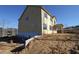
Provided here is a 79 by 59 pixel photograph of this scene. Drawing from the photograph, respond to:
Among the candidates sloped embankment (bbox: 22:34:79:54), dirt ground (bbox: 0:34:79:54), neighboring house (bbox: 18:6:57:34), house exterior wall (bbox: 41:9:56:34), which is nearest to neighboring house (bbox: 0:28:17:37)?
neighboring house (bbox: 18:6:57:34)

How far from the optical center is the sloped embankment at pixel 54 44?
15.3 feet

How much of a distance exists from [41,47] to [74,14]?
2.93 ft

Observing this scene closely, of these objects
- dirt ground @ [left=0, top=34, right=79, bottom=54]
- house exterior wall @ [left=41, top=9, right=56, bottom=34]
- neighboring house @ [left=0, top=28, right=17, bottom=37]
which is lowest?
dirt ground @ [left=0, top=34, right=79, bottom=54]

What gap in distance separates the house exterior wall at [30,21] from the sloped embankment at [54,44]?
214mm

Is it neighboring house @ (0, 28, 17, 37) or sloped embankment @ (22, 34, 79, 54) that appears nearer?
sloped embankment @ (22, 34, 79, 54)

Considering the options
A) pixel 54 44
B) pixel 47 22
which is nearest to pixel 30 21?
pixel 47 22

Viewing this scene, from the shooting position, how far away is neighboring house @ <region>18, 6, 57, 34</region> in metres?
4.74

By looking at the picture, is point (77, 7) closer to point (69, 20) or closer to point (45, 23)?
point (69, 20)

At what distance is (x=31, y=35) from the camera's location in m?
4.79

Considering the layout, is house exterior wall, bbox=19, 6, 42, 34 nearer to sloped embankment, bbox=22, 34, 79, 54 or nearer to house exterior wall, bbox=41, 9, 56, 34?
house exterior wall, bbox=41, 9, 56, 34

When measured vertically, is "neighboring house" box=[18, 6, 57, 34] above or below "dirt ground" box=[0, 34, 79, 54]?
above

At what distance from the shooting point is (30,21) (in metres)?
4.75

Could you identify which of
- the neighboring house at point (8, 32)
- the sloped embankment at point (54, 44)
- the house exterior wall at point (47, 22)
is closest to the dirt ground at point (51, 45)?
the sloped embankment at point (54, 44)
